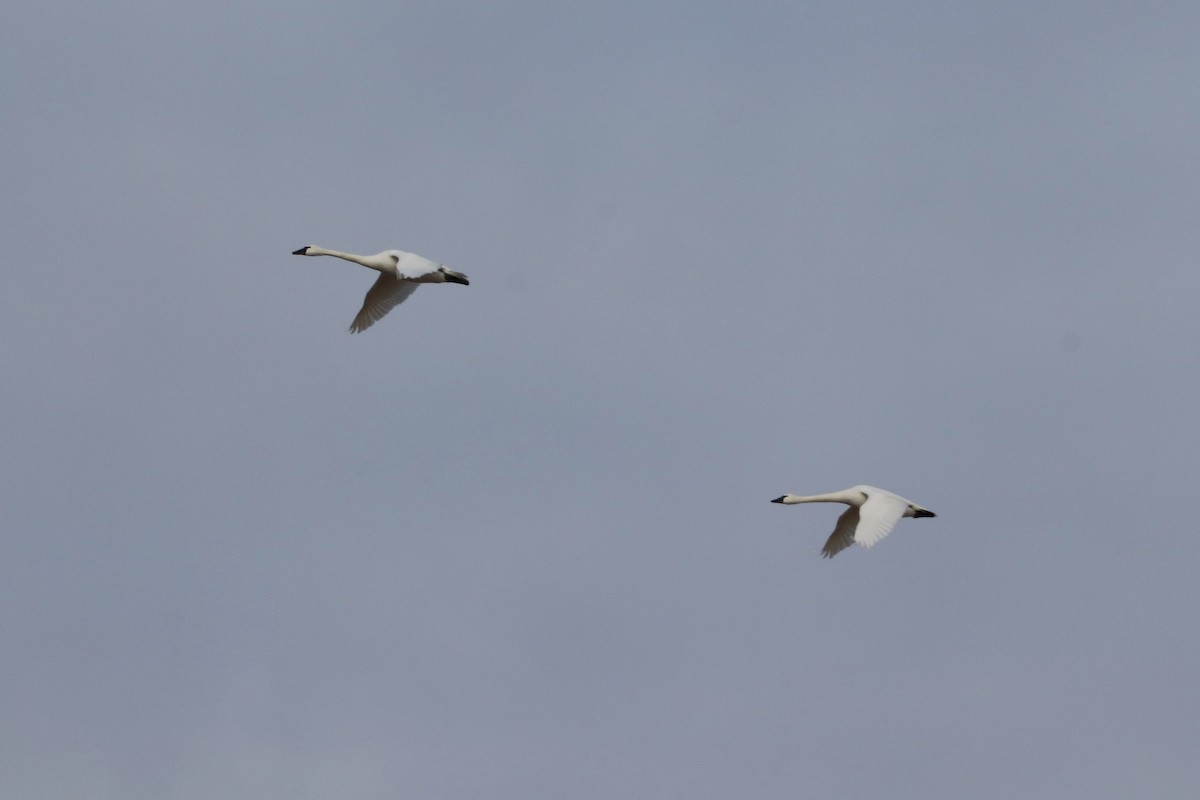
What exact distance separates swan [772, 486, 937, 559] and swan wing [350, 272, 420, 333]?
11696 mm

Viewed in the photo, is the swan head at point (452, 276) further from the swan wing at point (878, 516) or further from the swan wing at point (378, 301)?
the swan wing at point (878, 516)

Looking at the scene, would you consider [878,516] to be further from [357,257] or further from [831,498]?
[357,257]

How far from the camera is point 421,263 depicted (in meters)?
53.4

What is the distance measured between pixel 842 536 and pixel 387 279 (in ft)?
44.0

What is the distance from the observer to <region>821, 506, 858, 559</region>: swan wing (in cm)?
5544

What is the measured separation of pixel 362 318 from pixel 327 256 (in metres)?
1.89

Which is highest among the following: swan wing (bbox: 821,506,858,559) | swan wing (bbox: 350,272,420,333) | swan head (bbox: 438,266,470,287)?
swan head (bbox: 438,266,470,287)

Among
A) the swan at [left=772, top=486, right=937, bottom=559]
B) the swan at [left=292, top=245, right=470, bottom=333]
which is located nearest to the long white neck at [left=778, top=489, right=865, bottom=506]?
the swan at [left=772, top=486, right=937, bottom=559]

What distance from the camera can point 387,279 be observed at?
193ft

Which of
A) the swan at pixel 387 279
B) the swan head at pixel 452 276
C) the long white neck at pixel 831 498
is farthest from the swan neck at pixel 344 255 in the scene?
the long white neck at pixel 831 498

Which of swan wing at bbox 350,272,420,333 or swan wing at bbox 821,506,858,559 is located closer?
swan wing at bbox 821,506,858,559

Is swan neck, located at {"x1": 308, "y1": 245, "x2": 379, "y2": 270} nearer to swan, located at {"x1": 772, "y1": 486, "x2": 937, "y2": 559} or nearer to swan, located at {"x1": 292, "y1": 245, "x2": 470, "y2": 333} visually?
swan, located at {"x1": 292, "y1": 245, "x2": 470, "y2": 333}

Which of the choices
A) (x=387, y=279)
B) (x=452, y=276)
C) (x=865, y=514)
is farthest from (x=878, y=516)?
(x=387, y=279)

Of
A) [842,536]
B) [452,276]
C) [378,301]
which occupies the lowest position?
[842,536]
